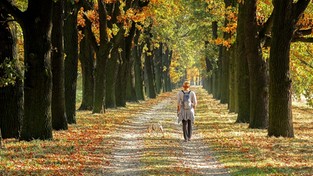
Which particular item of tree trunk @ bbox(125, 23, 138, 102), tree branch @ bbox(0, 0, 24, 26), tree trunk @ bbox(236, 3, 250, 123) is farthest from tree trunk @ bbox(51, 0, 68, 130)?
tree trunk @ bbox(125, 23, 138, 102)

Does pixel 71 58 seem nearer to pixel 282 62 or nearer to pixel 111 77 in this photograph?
pixel 282 62

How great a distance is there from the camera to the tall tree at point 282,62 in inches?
818

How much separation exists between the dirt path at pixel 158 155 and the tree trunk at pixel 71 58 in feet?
11.7

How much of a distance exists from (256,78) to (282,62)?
4303mm

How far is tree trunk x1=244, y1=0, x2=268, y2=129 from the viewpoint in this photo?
25.1m

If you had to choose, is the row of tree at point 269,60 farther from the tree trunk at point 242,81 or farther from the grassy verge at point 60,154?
the grassy verge at point 60,154

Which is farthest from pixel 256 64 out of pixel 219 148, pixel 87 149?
pixel 87 149

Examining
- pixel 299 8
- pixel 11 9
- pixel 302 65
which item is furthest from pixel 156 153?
pixel 302 65

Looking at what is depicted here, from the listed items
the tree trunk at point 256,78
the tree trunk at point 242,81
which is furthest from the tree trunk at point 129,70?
the tree trunk at point 256,78

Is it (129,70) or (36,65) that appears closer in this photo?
(36,65)

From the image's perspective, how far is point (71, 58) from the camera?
26391 mm

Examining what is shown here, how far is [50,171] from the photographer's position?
13.2 metres

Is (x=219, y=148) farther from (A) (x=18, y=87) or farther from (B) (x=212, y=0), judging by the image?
(B) (x=212, y=0)

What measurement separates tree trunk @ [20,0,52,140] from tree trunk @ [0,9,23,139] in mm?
849
